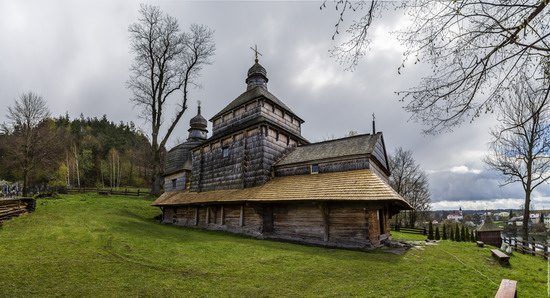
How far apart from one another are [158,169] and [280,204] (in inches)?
856

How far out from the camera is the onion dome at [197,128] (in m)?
31.8

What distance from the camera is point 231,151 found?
20.2 metres

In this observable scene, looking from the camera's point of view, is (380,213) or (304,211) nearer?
(304,211)

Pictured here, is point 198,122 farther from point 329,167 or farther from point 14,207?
point 329,167

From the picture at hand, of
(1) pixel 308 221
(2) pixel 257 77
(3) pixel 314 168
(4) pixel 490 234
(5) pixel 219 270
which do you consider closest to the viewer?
(5) pixel 219 270

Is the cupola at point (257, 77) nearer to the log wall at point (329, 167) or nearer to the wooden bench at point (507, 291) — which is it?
the log wall at point (329, 167)

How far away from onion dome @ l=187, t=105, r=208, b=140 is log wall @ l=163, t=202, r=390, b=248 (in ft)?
46.5

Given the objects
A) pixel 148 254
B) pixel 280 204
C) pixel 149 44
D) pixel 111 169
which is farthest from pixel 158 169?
pixel 111 169

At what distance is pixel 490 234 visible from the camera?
2034 centimetres

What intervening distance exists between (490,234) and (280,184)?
1735 cm

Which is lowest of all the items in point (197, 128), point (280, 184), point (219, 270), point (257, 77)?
point (219, 270)

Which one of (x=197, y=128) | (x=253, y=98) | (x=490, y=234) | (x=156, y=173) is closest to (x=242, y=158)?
(x=253, y=98)

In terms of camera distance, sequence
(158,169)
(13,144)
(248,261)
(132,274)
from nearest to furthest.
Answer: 1. (132,274)
2. (248,261)
3. (13,144)
4. (158,169)

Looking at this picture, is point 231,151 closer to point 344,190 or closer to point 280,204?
point 280,204
